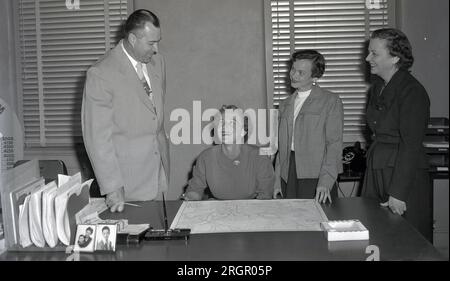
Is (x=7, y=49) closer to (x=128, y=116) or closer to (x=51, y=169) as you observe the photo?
(x=51, y=169)

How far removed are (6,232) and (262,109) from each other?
2.82 metres

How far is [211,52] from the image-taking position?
4496 millimetres

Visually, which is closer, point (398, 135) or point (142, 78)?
point (398, 135)

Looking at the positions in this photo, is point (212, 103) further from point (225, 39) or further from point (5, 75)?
point (5, 75)

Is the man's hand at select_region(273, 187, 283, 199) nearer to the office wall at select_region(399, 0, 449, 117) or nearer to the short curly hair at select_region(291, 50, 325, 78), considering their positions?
the short curly hair at select_region(291, 50, 325, 78)

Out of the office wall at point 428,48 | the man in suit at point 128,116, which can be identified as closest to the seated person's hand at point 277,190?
the man in suit at point 128,116

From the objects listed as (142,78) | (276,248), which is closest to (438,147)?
(142,78)

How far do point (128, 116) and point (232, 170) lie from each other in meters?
0.68

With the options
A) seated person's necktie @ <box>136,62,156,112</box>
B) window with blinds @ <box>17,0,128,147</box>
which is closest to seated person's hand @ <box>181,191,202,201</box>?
seated person's necktie @ <box>136,62,156,112</box>

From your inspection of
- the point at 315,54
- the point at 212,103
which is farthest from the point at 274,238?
the point at 212,103

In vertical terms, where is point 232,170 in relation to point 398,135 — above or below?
below

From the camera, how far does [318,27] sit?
446 centimetres

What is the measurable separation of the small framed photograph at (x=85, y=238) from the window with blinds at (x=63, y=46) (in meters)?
2.76

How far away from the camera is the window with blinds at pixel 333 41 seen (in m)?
4.43
